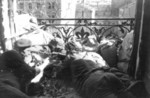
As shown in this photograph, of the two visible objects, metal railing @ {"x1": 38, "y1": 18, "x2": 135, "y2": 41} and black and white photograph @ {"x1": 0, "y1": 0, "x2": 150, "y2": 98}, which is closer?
black and white photograph @ {"x1": 0, "y1": 0, "x2": 150, "y2": 98}

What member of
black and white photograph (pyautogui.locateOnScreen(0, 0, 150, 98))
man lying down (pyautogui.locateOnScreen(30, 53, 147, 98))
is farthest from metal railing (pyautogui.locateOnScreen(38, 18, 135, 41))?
man lying down (pyautogui.locateOnScreen(30, 53, 147, 98))

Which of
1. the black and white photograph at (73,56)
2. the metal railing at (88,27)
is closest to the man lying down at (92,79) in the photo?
the black and white photograph at (73,56)

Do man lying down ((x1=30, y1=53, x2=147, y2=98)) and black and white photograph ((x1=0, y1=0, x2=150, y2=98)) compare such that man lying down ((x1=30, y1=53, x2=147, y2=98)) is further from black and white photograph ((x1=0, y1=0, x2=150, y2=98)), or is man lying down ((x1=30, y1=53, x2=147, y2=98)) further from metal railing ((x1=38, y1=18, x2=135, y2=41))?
metal railing ((x1=38, y1=18, x2=135, y2=41))

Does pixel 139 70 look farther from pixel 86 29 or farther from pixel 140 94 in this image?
pixel 86 29

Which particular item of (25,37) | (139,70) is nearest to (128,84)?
(139,70)

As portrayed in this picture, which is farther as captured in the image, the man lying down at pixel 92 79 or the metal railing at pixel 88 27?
the metal railing at pixel 88 27

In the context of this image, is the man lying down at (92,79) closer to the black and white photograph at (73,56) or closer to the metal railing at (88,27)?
the black and white photograph at (73,56)

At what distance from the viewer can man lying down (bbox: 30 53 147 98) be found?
112 centimetres

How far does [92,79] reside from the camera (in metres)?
1.24

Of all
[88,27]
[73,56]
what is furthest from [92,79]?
[88,27]

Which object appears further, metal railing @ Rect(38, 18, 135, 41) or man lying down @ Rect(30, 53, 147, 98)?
metal railing @ Rect(38, 18, 135, 41)

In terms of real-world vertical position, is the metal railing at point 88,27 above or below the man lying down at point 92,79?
above

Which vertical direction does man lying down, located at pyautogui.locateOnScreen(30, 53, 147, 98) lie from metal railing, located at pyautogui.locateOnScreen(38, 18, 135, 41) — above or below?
below

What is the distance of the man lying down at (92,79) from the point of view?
1120 mm
